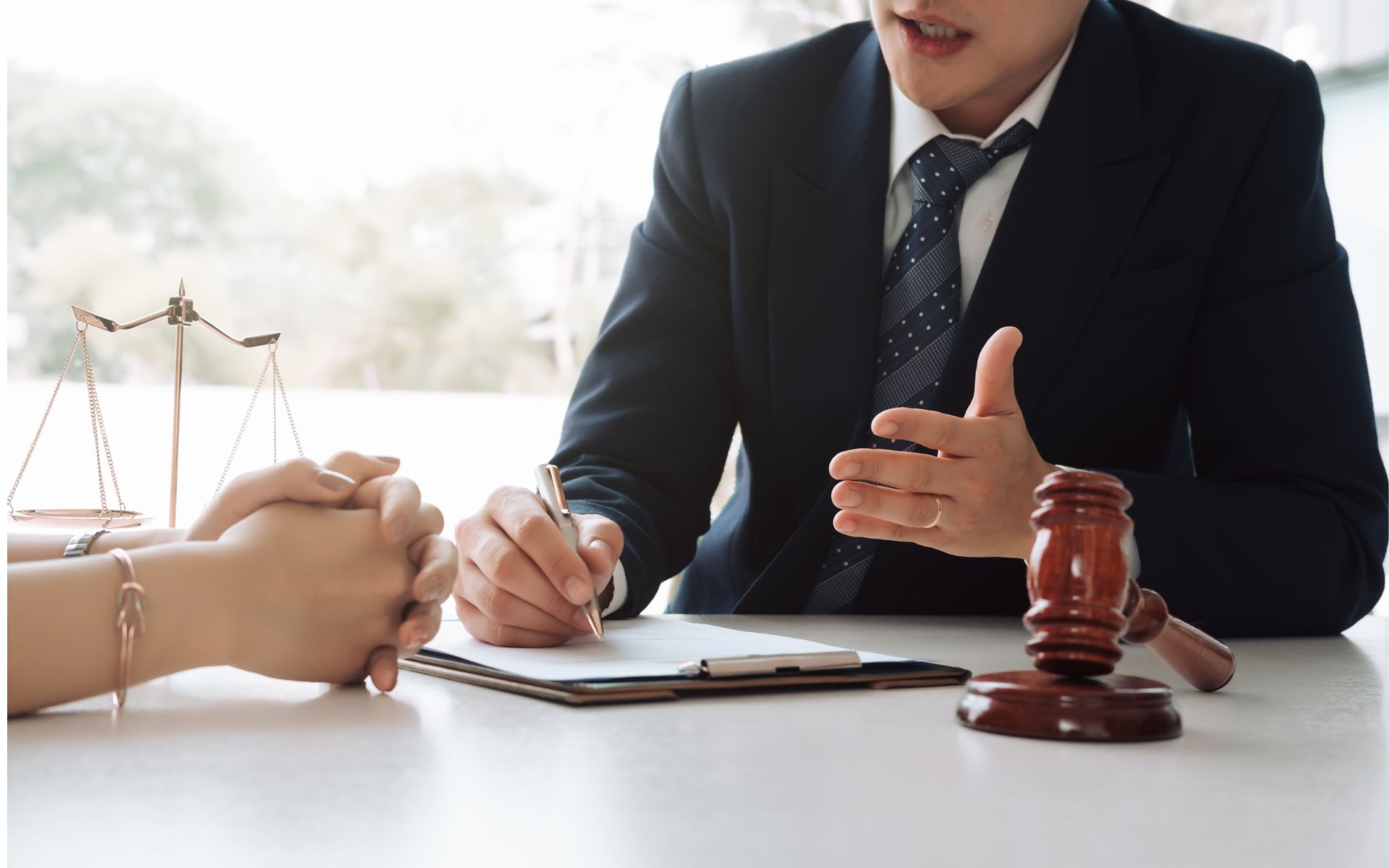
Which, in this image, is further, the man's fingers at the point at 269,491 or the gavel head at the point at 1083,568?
the man's fingers at the point at 269,491

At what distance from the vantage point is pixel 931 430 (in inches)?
48.2

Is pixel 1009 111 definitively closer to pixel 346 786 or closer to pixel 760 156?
pixel 760 156

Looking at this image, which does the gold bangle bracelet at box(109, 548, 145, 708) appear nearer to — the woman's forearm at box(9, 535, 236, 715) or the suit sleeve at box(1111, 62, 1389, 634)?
the woman's forearm at box(9, 535, 236, 715)

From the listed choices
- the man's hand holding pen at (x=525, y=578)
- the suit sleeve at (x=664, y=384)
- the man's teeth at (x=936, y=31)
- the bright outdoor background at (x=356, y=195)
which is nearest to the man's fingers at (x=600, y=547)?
the man's hand holding pen at (x=525, y=578)

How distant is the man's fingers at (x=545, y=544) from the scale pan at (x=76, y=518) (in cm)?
32

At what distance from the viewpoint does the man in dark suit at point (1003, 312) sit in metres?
1.63

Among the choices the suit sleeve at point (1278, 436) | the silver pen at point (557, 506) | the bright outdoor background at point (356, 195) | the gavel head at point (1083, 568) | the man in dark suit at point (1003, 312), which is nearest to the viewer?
the gavel head at point (1083, 568)

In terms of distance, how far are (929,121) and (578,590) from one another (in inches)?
38.9

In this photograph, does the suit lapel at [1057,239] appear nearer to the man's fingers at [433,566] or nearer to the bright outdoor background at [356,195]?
the man's fingers at [433,566]

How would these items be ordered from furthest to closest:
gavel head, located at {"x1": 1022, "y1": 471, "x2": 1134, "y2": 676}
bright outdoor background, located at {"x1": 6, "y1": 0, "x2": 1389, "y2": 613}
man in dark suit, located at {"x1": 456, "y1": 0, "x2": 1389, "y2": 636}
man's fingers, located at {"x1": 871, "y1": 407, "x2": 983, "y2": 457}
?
1. bright outdoor background, located at {"x1": 6, "y1": 0, "x2": 1389, "y2": 613}
2. man in dark suit, located at {"x1": 456, "y1": 0, "x2": 1389, "y2": 636}
3. man's fingers, located at {"x1": 871, "y1": 407, "x2": 983, "y2": 457}
4. gavel head, located at {"x1": 1022, "y1": 471, "x2": 1134, "y2": 676}

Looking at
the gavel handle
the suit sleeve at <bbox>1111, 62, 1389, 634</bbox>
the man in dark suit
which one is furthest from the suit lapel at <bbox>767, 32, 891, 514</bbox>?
the gavel handle

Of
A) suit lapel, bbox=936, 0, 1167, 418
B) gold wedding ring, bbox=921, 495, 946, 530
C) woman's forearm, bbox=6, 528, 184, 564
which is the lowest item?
woman's forearm, bbox=6, 528, 184, 564

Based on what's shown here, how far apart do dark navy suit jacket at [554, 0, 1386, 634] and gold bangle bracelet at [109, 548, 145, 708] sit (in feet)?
2.42

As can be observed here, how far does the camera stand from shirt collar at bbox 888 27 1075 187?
182cm
